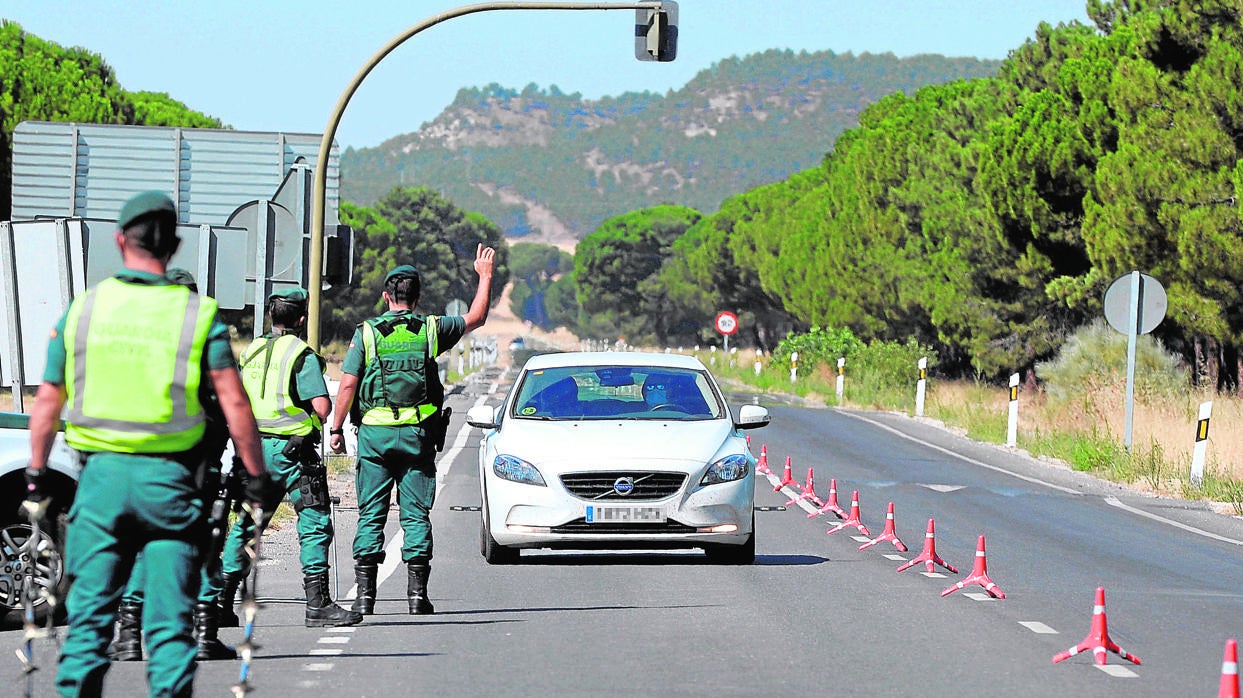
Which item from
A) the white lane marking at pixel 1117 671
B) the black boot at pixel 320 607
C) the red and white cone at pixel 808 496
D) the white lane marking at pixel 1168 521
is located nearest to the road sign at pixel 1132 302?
the white lane marking at pixel 1168 521

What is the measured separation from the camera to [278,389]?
975 centimetres

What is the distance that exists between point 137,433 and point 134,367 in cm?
22

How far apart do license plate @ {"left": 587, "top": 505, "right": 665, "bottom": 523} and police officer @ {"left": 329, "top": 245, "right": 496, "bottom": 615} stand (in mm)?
2274

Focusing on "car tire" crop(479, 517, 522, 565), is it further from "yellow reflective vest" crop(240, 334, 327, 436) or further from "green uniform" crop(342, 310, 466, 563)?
"yellow reflective vest" crop(240, 334, 327, 436)

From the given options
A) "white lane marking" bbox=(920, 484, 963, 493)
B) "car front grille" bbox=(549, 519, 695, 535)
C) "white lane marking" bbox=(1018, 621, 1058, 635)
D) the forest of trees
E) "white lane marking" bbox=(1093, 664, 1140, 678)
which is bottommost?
"white lane marking" bbox=(920, 484, 963, 493)

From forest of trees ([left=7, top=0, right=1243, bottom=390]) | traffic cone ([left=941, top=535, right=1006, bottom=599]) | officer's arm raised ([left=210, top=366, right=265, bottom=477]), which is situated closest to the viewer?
officer's arm raised ([left=210, top=366, right=265, bottom=477])

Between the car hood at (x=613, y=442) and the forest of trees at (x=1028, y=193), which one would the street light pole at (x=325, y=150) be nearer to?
the car hood at (x=613, y=442)

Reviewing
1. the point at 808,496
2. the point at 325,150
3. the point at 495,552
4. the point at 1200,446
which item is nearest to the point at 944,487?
the point at 1200,446

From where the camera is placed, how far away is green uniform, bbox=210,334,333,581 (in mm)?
9695

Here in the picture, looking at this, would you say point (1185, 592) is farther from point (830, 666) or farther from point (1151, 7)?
point (1151, 7)

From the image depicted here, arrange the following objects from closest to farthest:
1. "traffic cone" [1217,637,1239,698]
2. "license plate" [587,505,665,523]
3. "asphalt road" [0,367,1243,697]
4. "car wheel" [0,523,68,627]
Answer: "traffic cone" [1217,637,1239,698] → "asphalt road" [0,367,1243,697] → "car wheel" [0,523,68,627] → "license plate" [587,505,665,523]

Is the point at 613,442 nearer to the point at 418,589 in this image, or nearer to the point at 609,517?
the point at 609,517

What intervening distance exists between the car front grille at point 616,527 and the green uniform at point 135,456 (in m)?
6.55

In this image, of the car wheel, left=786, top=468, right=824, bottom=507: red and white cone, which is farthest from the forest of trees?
the car wheel
